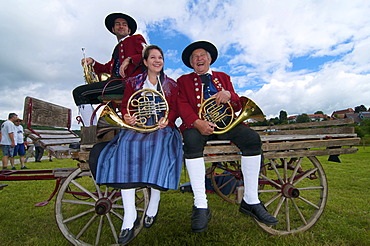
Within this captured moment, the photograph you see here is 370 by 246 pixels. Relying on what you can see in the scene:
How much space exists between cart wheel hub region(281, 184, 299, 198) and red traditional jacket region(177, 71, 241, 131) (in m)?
1.42

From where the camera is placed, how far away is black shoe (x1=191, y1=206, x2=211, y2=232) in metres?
2.22

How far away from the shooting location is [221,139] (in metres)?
2.79

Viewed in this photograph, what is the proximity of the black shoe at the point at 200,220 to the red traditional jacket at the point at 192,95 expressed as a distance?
103cm

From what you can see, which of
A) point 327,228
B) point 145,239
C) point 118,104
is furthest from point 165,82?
point 327,228

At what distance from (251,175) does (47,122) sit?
3663 mm

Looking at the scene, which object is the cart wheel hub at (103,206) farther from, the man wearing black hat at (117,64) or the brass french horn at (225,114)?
the brass french horn at (225,114)

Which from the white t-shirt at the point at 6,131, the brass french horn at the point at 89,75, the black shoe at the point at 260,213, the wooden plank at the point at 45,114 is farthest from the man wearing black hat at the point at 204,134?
the white t-shirt at the point at 6,131

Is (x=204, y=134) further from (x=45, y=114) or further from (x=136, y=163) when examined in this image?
(x=45, y=114)

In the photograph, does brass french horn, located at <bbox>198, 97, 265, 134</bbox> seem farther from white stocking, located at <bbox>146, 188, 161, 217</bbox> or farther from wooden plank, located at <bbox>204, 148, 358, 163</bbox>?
white stocking, located at <bbox>146, 188, 161, 217</bbox>

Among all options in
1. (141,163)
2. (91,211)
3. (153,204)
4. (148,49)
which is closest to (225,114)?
(141,163)

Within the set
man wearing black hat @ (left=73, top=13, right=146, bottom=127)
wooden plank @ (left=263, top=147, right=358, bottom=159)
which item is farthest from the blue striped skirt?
wooden plank @ (left=263, top=147, right=358, bottom=159)

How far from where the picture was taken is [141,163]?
238cm

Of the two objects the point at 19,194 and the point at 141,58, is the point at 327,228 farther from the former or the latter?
the point at 19,194

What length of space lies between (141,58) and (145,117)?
1.04 meters
